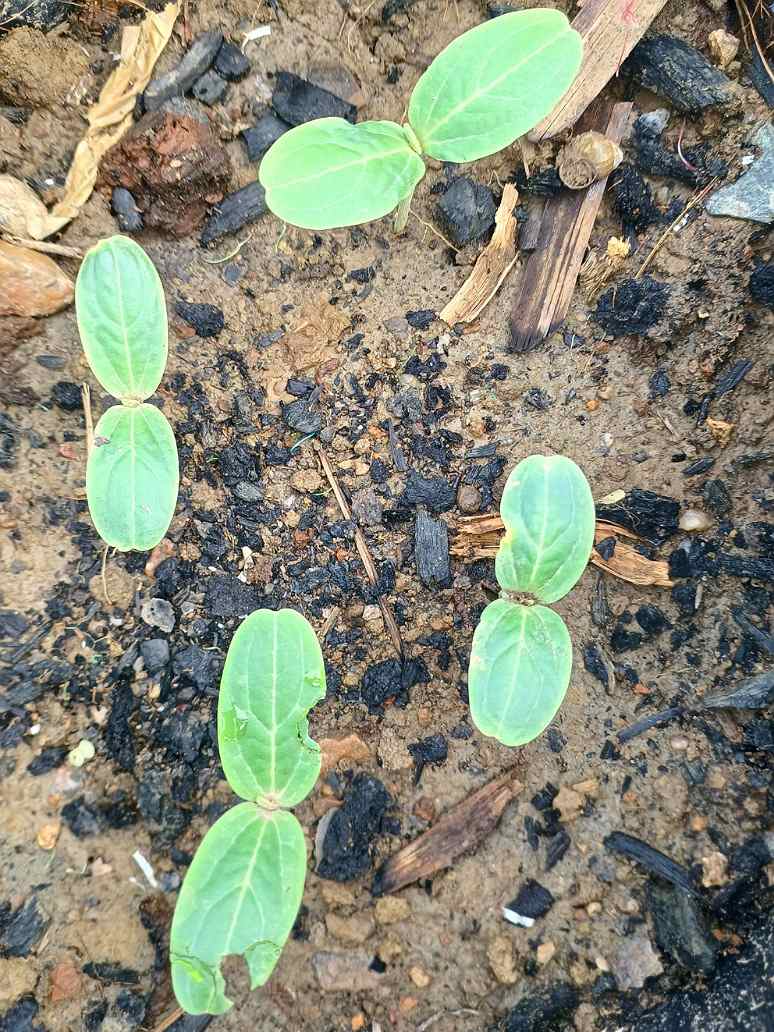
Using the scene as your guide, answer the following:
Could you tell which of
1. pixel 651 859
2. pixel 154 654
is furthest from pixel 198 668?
pixel 651 859

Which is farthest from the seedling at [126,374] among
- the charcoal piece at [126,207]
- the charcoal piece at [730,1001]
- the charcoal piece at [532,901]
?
the charcoal piece at [730,1001]

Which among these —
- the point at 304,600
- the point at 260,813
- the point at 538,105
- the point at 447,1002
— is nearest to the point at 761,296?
the point at 538,105

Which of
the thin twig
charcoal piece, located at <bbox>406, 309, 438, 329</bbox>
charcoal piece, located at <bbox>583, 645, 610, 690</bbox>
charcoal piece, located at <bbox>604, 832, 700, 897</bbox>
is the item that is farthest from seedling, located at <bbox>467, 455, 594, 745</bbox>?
the thin twig

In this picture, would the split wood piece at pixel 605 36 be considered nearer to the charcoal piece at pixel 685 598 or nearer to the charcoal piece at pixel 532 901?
the charcoal piece at pixel 685 598

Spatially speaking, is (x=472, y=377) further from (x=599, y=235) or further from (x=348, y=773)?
(x=348, y=773)

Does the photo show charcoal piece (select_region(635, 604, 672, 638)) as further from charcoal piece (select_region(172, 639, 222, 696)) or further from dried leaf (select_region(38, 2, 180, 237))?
dried leaf (select_region(38, 2, 180, 237))

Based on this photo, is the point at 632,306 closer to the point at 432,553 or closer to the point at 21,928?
the point at 432,553

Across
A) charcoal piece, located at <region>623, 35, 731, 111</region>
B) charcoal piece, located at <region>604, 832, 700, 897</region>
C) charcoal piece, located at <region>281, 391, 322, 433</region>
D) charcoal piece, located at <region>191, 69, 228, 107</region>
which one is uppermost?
charcoal piece, located at <region>623, 35, 731, 111</region>
